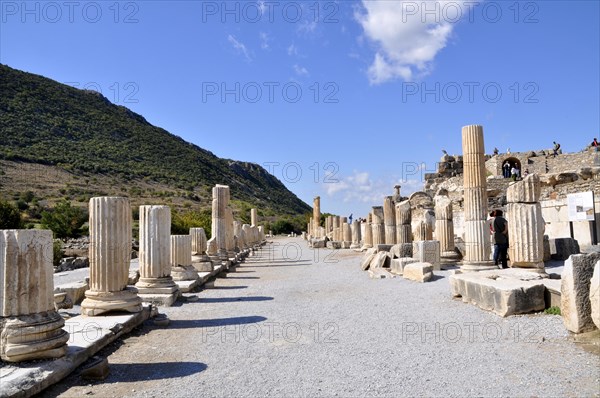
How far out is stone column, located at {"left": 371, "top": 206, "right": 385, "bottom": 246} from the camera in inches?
885

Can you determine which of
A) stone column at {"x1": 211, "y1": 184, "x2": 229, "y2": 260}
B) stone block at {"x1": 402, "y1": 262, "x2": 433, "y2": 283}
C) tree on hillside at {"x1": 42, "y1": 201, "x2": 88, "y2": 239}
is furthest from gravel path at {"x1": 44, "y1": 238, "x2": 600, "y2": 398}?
tree on hillside at {"x1": 42, "y1": 201, "x2": 88, "y2": 239}

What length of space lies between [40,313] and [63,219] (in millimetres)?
26935

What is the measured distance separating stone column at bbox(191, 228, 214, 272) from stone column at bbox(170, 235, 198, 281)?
259 cm

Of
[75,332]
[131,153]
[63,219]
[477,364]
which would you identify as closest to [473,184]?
[477,364]

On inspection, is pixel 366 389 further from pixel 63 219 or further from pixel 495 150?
pixel 495 150

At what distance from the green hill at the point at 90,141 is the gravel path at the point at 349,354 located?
161 ft

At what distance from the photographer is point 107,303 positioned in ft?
26.6

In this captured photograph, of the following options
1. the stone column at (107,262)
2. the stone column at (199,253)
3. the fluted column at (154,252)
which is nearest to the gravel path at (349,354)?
the stone column at (107,262)

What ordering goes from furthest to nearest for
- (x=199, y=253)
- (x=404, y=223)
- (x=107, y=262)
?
(x=404, y=223) < (x=199, y=253) < (x=107, y=262)

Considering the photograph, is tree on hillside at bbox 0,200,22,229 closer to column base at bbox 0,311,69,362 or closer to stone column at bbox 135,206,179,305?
stone column at bbox 135,206,179,305

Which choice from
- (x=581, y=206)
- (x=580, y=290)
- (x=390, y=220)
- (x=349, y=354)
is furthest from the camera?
(x=390, y=220)

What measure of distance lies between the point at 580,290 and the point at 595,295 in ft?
1.39

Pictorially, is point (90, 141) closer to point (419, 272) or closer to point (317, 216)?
point (317, 216)

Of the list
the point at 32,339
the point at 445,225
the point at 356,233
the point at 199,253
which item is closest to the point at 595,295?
the point at 32,339
